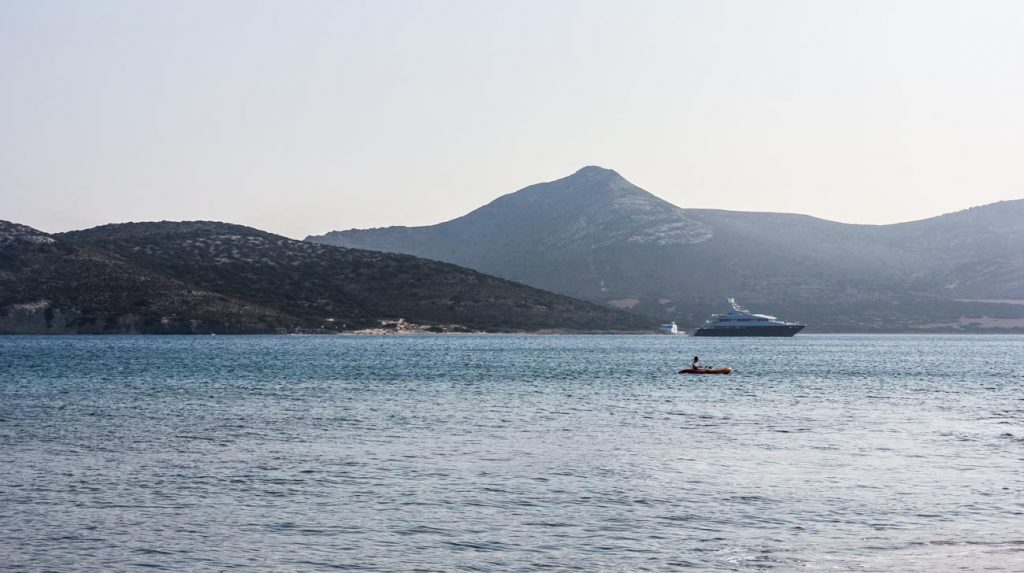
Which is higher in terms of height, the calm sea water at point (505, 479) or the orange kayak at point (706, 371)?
the orange kayak at point (706, 371)

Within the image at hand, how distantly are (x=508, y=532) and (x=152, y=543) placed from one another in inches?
358

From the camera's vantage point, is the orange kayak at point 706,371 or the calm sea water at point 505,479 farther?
the orange kayak at point 706,371

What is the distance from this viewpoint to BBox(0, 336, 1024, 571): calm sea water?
93.0 ft

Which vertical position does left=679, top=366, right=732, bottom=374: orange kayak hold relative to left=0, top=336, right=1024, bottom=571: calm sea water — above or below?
above

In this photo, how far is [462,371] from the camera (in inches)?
4328

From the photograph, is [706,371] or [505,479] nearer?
[505,479]

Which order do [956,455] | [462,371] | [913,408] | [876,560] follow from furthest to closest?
[462,371], [913,408], [956,455], [876,560]

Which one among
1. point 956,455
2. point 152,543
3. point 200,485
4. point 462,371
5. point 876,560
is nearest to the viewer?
point 876,560

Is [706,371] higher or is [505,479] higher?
[706,371]

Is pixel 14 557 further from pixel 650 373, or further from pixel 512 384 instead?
pixel 650 373

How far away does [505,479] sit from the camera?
3922 centimetres

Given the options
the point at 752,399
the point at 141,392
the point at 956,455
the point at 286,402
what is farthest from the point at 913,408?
the point at 141,392

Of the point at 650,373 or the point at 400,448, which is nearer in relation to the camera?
the point at 400,448

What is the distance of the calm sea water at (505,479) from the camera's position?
93.0ft
